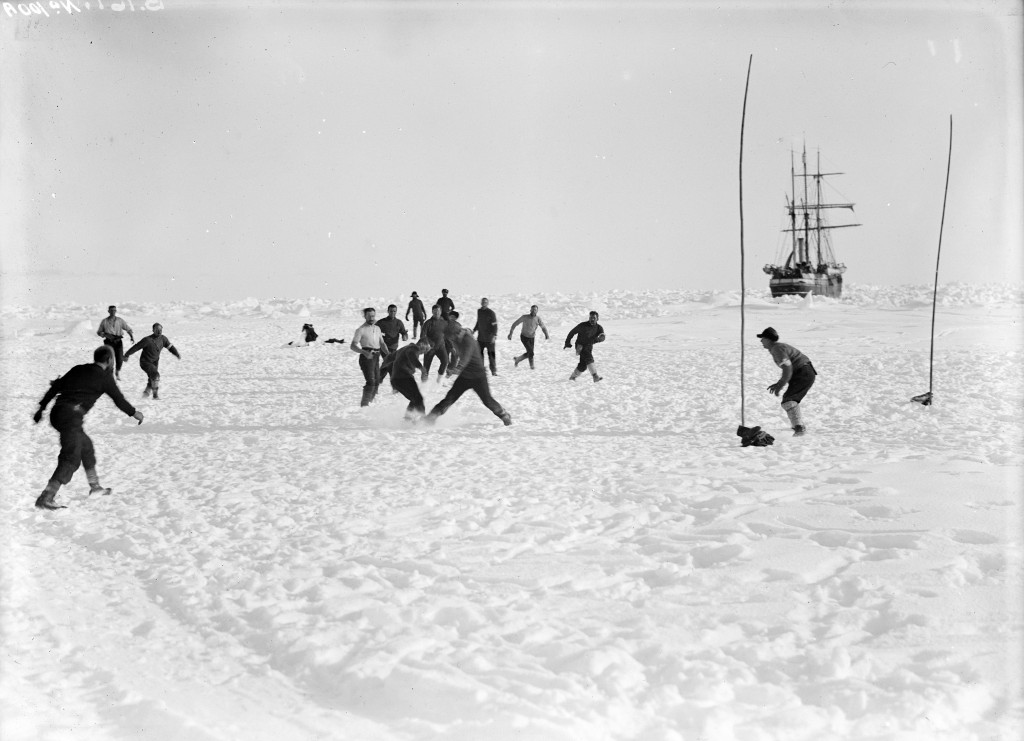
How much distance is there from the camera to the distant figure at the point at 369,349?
42.8ft

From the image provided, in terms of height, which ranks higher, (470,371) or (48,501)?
(470,371)

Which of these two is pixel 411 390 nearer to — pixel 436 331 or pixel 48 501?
pixel 436 331

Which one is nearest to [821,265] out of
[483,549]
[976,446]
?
[976,446]

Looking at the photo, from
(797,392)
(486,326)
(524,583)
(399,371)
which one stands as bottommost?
(524,583)

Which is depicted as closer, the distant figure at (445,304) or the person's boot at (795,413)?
the person's boot at (795,413)

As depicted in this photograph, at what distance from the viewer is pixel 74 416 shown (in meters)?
7.68

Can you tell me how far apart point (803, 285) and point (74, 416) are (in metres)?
71.8

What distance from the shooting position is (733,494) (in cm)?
726

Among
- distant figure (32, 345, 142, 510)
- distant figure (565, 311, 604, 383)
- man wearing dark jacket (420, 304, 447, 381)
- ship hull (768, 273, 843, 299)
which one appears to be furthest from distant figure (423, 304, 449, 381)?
ship hull (768, 273, 843, 299)

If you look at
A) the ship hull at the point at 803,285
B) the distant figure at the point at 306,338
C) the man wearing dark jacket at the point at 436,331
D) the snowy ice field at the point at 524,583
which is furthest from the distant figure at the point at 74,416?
the ship hull at the point at 803,285

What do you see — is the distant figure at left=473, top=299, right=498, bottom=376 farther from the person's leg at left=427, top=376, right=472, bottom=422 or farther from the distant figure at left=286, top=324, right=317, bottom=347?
the distant figure at left=286, top=324, right=317, bottom=347

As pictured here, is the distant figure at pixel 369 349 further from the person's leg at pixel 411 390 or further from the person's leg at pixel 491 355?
the person's leg at pixel 491 355

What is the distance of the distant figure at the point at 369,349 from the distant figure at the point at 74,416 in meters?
5.21

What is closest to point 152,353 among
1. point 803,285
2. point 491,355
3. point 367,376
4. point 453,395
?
point 367,376
